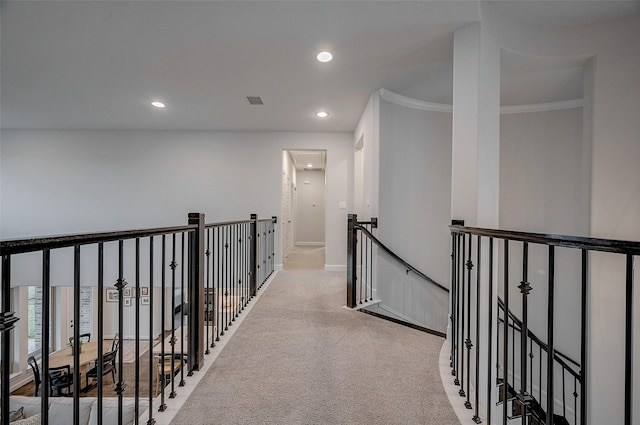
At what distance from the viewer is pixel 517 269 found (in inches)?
169

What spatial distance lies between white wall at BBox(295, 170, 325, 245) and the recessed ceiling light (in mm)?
7863

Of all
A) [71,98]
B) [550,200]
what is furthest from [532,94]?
[71,98]

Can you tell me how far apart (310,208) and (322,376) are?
362 inches

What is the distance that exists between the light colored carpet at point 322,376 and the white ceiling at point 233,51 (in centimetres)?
251

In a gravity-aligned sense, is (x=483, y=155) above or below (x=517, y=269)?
above

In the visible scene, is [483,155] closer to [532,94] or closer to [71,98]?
[532,94]

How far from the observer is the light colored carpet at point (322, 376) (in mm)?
1736

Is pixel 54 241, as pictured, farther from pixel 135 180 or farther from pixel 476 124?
pixel 135 180

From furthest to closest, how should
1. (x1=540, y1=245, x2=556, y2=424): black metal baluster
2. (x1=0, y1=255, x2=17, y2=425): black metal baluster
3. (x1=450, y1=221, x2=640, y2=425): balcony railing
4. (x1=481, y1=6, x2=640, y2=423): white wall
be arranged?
(x1=481, y1=6, x2=640, y2=423): white wall, (x1=450, y1=221, x2=640, y2=425): balcony railing, (x1=540, y1=245, x2=556, y2=424): black metal baluster, (x1=0, y1=255, x2=17, y2=425): black metal baluster

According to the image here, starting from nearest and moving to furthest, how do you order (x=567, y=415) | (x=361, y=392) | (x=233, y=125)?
1. (x=361, y=392)
2. (x=567, y=415)
3. (x=233, y=125)

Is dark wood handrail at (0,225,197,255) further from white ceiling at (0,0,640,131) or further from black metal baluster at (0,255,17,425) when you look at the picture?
white ceiling at (0,0,640,131)

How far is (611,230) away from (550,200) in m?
1.62

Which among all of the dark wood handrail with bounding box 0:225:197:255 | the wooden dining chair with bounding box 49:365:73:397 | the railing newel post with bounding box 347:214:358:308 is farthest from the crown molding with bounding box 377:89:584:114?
the wooden dining chair with bounding box 49:365:73:397

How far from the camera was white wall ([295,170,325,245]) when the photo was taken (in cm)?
1117
